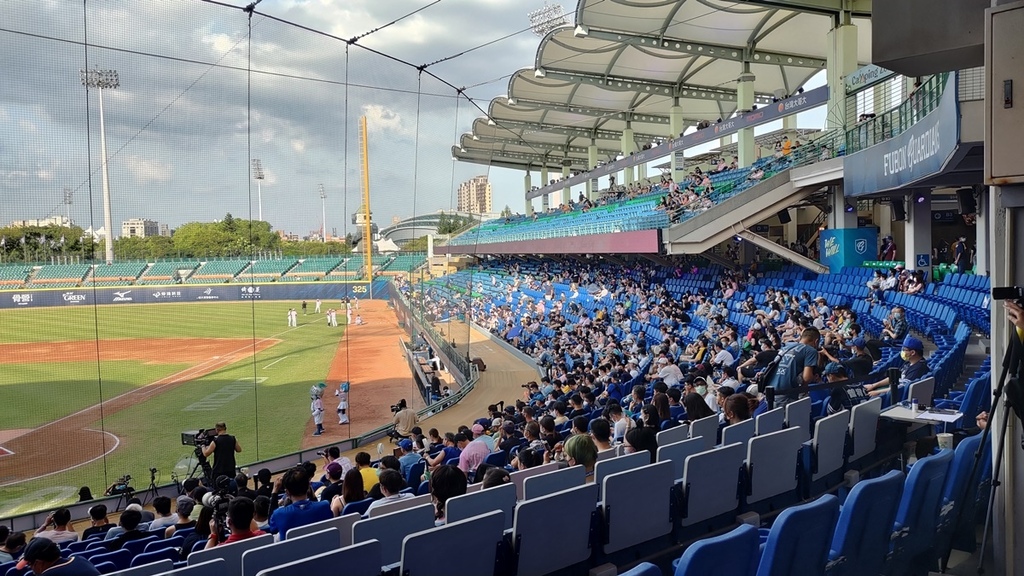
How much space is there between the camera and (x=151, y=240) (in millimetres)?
12430

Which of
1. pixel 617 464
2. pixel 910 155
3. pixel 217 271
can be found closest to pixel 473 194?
pixel 217 271

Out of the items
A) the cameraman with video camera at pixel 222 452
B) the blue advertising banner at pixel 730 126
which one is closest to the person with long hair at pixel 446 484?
the cameraman with video camera at pixel 222 452

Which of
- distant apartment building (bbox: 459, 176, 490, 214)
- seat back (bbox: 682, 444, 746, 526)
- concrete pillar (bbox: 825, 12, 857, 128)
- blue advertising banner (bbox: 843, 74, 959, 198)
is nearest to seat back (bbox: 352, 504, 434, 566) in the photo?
seat back (bbox: 682, 444, 746, 526)

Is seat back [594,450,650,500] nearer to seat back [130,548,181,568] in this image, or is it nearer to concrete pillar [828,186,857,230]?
seat back [130,548,181,568]

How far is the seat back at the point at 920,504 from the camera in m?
3.58

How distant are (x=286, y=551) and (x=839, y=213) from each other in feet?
59.3

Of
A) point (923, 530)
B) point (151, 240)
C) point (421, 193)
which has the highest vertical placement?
point (421, 193)

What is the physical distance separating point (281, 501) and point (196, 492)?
1.30m

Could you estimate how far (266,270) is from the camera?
16.3 meters

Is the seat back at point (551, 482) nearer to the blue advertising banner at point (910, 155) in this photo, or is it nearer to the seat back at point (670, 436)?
the seat back at point (670, 436)

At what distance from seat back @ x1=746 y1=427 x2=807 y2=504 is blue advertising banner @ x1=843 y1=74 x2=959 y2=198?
470 centimetres

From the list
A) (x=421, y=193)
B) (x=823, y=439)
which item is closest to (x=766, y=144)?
(x=421, y=193)

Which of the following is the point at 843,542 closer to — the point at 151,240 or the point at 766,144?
the point at 151,240

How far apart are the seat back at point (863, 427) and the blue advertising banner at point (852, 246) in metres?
13.8
